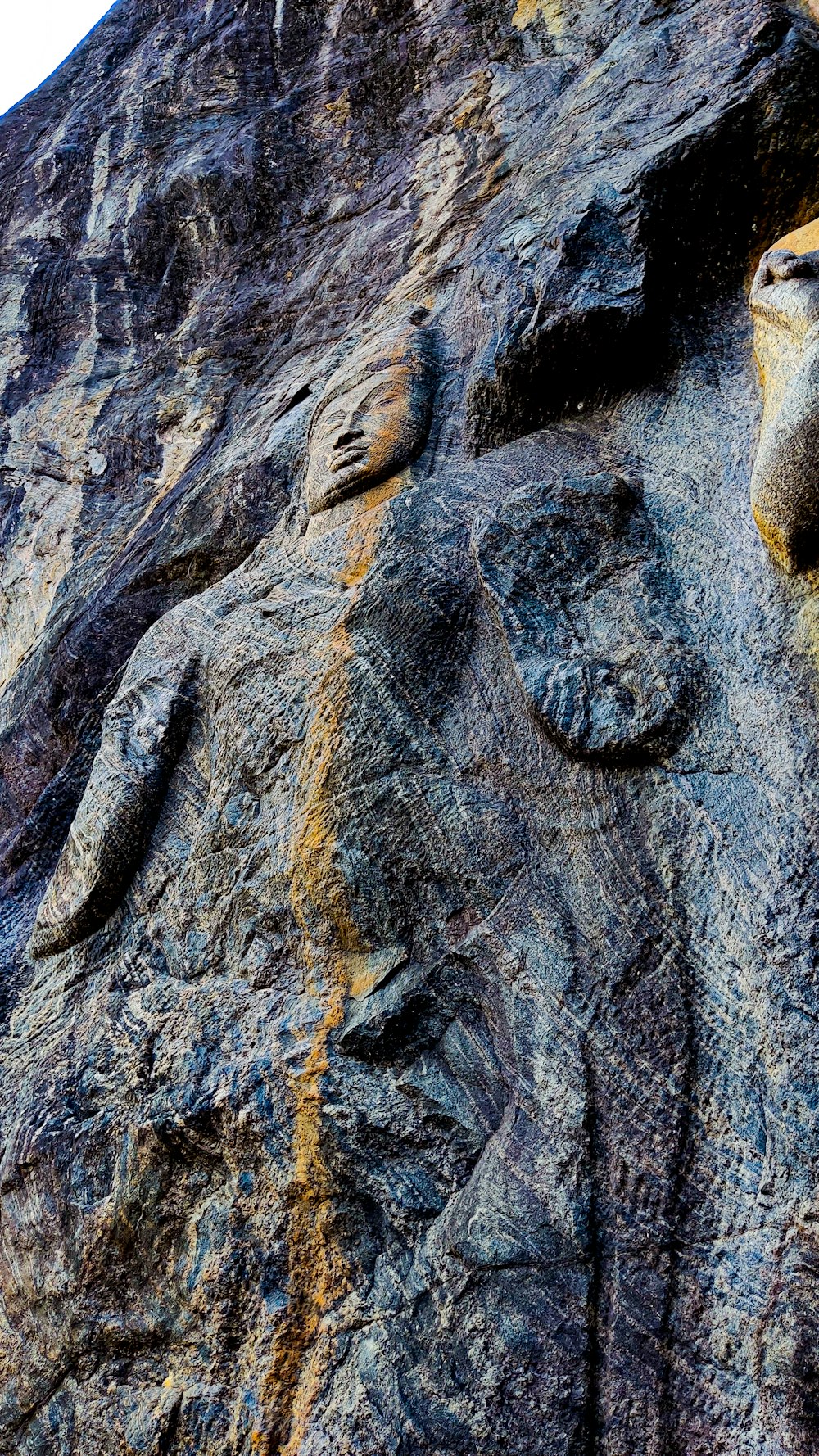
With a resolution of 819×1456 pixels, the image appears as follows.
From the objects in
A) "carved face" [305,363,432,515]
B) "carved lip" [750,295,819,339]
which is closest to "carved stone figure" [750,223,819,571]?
"carved lip" [750,295,819,339]

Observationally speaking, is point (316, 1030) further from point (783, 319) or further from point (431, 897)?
point (783, 319)

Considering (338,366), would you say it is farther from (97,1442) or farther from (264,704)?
(97,1442)

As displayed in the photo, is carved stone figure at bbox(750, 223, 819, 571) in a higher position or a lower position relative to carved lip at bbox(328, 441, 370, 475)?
lower

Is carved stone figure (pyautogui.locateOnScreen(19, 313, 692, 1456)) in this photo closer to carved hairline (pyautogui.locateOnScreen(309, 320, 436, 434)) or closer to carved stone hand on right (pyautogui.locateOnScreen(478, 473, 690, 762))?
carved stone hand on right (pyautogui.locateOnScreen(478, 473, 690, 762))

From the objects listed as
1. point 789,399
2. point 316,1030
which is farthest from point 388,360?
point 316,1030

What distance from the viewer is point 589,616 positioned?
4016mm

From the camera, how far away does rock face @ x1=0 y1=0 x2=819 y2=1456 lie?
3141mm

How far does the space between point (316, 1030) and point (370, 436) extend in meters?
2.63

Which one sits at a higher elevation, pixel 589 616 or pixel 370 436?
pixel 370 436

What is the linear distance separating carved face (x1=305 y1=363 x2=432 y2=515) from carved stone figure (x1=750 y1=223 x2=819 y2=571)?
1553 mm

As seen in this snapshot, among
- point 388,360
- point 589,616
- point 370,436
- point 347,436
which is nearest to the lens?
point 589,616

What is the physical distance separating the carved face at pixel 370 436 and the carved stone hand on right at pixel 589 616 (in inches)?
32.6

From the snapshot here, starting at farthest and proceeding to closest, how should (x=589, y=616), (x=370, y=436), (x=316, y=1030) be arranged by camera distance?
(x=370, y=436) < (x=589, y=616) < (x=316, y=1030)

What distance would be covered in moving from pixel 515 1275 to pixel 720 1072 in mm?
829
